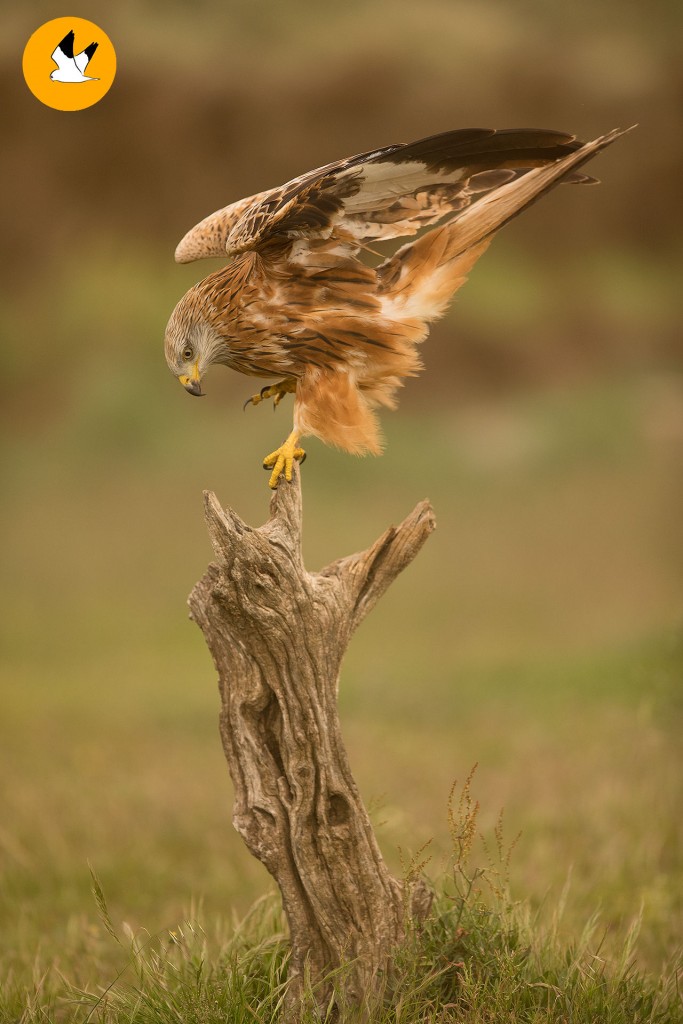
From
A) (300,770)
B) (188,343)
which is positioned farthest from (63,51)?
(300,770)

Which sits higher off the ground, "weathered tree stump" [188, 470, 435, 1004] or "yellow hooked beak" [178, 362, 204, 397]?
"yellow hooked beak" [178, 362, 204, 397]

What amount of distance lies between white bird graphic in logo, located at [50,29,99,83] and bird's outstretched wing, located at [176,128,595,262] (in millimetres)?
1181

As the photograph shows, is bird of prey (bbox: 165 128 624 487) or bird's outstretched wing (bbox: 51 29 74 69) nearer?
bird of prey (bbox: 165 128 624 487)

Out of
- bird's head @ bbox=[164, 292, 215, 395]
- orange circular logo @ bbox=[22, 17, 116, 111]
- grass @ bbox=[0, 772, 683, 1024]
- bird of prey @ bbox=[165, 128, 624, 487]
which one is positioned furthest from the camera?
orange circular logo @ bbox=[22, 17, 116, 111]

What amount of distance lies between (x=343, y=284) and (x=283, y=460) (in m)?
0.52

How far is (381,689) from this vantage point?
7121 millimetres

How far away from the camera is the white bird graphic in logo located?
348 centimetres

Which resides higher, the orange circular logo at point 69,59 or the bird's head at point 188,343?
the orange circular logo at point 69,59

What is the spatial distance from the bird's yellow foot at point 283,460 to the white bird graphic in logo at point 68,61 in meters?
1.74

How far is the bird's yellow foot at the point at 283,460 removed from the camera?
8.26 ft

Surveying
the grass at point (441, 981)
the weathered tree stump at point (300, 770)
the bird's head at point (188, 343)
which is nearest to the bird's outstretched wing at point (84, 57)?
the bird's head at point (188, 343)

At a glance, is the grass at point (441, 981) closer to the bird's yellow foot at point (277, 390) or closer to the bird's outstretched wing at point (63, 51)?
the bird's yellow foot at point (277, 390)

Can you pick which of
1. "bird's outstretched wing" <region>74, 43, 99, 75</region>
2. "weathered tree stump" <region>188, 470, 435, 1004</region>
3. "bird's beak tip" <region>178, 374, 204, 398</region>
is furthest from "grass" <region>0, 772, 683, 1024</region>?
"bird's outstretched wing" <region>74, 43, 99, 75</region>

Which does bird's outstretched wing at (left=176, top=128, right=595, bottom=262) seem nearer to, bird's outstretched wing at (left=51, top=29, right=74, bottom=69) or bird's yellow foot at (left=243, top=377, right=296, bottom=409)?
bird's yellow foot at (left=243, top=377, right=296, bottom=409)
